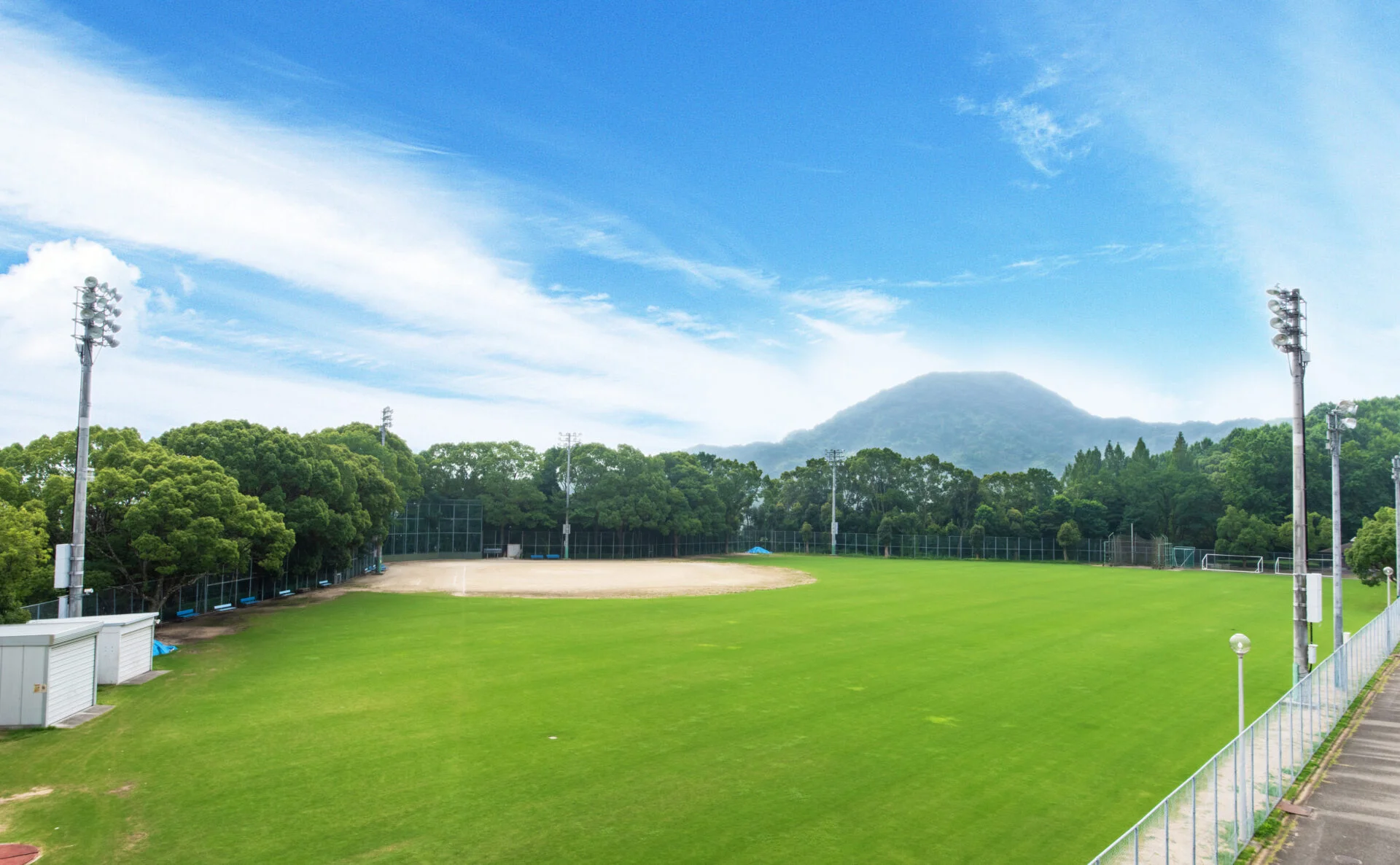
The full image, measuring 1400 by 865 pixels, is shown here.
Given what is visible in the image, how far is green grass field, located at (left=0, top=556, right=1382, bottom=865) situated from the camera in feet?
42.3

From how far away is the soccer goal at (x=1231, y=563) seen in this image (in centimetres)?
8351

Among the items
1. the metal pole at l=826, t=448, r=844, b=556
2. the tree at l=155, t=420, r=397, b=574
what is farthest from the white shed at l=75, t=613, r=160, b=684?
the metal pole at l=826, t=448, r=844, b=556

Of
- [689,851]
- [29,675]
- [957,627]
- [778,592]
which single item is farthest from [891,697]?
[778,592]

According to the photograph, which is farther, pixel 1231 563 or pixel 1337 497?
pixel 1231 563

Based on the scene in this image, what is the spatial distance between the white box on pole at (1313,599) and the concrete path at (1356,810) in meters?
2.97

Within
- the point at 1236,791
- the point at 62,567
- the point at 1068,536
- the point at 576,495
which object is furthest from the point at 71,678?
the point at 1068,536

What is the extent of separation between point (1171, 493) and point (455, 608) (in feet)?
316

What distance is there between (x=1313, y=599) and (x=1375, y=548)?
34.2m

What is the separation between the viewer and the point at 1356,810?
543 inches

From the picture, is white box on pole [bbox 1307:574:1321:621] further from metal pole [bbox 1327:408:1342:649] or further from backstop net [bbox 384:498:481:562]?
backstop net [bbox 384:498:481:562]

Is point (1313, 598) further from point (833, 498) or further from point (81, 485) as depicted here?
point (833, 498)

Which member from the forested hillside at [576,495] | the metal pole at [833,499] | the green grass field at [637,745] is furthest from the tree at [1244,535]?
the green grass field at [637,745]

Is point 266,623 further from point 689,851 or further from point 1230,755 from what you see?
point 1230,755

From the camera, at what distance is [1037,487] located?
4685 inches
